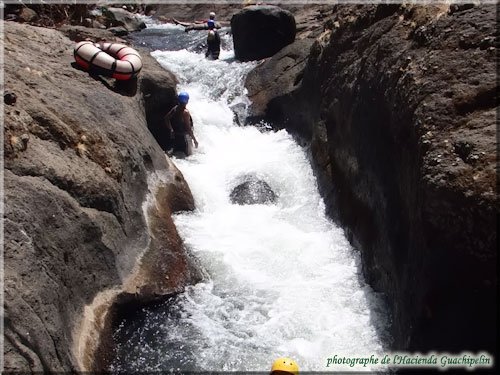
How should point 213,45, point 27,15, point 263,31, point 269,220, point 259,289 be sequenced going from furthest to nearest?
point 213,45 < point 263,31 < point 27,15 < point 269,220 < point 259,289

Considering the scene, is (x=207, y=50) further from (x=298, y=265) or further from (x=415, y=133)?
(x=415, y=133)

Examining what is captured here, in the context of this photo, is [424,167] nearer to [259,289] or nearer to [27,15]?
[259,289]

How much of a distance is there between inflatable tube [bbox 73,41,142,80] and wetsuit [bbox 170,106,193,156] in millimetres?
1790

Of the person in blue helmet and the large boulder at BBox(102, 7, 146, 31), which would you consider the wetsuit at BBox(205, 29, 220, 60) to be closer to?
the large boulder at BBox(102, 7, 146, 31)

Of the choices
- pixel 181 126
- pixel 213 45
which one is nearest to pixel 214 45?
pixel 213 45

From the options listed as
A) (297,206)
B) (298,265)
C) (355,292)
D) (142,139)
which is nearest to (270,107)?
(297,206)

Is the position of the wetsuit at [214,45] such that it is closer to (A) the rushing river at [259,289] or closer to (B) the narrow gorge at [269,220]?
(A) the rushing river at [259,289]

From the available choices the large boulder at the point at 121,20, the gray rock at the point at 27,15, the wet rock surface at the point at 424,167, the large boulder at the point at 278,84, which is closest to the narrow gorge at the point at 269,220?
the wet rock surface at the point at 424,167

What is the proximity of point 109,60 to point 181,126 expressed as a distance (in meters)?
2.60

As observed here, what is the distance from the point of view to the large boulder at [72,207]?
4332mm

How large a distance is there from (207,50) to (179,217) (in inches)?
409

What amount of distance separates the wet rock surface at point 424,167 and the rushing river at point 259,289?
48 centimetres

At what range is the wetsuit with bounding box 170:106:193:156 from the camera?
1038 centimetres

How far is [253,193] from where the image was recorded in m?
9.27
